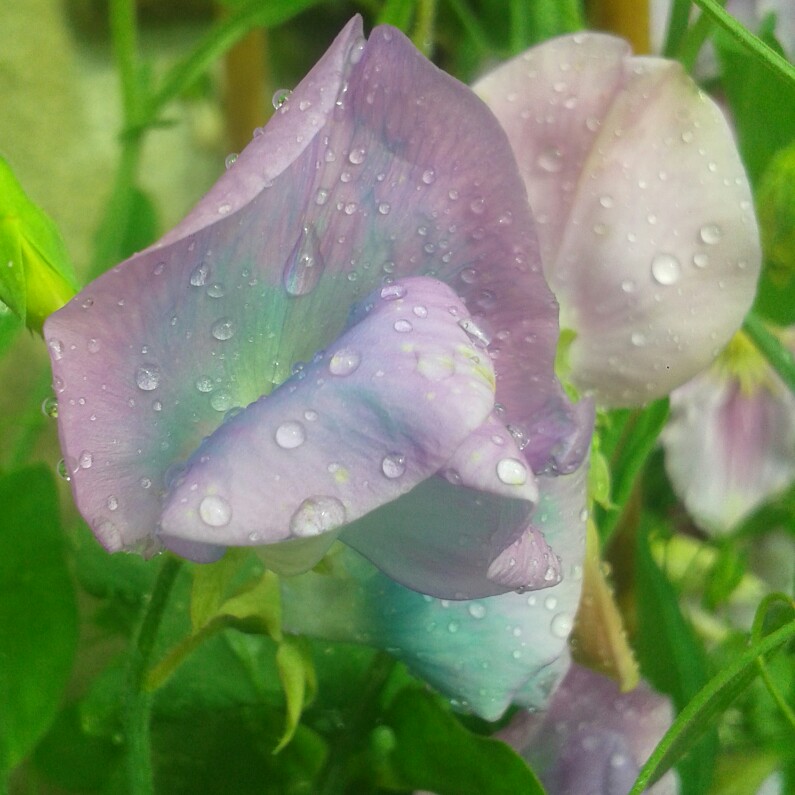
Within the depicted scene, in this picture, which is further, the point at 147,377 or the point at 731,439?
the point at 731,439

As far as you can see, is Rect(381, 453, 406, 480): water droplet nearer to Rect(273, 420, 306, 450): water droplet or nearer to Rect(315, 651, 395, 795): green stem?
Rect(273, 420, 306, 450): water droplet

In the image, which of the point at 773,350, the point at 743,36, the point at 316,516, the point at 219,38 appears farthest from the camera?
the point at 219,38

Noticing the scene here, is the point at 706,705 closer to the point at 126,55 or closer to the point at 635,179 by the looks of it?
the point at 635,179

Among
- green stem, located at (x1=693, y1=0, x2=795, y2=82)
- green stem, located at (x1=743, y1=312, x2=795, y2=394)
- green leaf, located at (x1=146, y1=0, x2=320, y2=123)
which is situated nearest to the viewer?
green stem, located at (x1=693, y1=0, x2=795, y2=82)

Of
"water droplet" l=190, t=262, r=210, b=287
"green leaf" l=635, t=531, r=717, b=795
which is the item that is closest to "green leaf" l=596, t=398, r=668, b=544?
"green leaf" l=635, t=531, r=717, b=795

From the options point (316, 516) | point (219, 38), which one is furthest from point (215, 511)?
point (219, 38)

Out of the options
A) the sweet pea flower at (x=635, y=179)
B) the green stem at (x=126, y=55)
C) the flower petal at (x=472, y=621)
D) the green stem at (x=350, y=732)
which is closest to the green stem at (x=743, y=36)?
the sweet pea flower at (x=635, y=179)

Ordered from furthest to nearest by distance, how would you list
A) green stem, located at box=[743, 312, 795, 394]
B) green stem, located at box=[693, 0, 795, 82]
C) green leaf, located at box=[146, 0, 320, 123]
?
green leaf, located at box=[146, 0, 320, 123], green stem, located at box=[743, 312, 795, 394], green stem, located at box=[693, 0, 795, 82]

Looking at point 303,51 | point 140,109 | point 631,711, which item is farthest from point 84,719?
point 303,51
